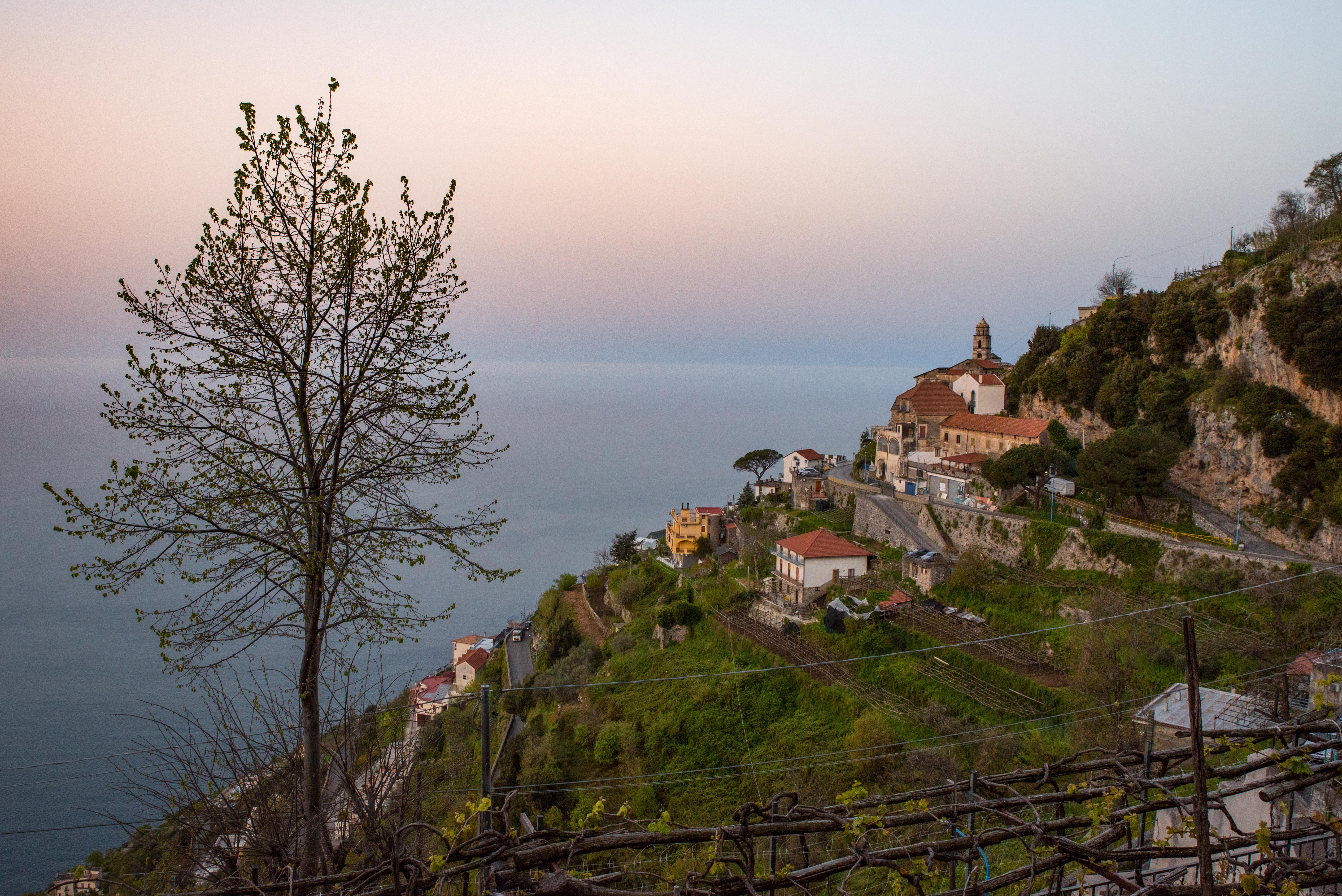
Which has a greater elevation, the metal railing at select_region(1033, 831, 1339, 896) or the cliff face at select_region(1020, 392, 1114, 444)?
the cliff face at select_region(1020, 392, 1114, 444)

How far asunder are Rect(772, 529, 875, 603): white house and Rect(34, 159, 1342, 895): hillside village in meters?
0.08

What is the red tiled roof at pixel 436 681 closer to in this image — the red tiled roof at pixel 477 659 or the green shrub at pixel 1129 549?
the red tiled roof at pixel 477 659

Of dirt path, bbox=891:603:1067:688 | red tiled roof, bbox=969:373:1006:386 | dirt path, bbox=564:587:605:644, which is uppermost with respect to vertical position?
red tiled roof, bbox=969:373:1006:386

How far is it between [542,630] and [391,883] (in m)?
26.3

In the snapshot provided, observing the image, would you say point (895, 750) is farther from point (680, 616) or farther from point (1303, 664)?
point (680, 616)

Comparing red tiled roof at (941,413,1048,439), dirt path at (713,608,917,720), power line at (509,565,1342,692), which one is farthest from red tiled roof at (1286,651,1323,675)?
red tiled roof at (941,413,1048,439)

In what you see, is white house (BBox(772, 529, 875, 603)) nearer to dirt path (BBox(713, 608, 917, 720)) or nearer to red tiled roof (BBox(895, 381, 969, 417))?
dirt path (BBox(713, 608, 917, 720))

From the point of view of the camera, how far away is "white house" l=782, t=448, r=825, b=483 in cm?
3828

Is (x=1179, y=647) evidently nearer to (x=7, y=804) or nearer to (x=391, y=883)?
(x=391, y=883)

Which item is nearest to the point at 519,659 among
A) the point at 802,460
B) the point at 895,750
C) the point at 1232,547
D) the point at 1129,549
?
the point at 895,750

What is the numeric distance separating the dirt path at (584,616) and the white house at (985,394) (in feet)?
54.8

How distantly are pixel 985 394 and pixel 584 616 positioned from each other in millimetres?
18145

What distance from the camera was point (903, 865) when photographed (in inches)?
86.9

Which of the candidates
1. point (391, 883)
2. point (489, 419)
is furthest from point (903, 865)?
point (489, 419)
